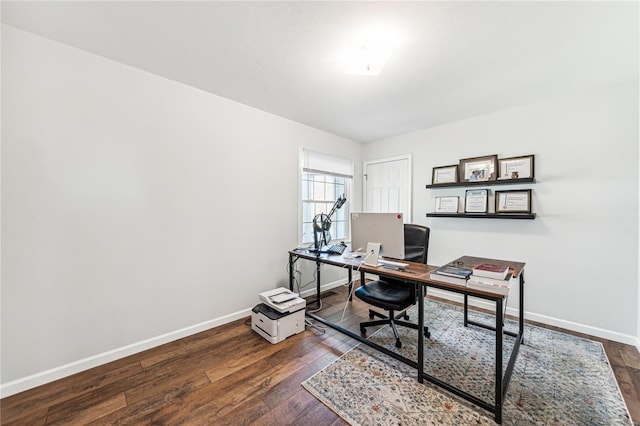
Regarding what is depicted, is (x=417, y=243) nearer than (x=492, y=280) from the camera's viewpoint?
No

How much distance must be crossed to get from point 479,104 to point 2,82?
4.12 meters

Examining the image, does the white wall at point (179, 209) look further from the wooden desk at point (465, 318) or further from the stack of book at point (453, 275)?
the stack of book at point (453, 275)

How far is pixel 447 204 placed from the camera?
10.8ft

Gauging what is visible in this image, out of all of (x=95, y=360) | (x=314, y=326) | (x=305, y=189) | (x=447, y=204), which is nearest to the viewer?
(x=95, y=360)

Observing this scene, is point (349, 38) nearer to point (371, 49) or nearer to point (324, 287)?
point (371, 49)

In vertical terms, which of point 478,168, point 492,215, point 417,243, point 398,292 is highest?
point 478,168

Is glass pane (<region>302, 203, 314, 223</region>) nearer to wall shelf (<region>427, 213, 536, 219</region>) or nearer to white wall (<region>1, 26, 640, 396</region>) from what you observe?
white wall (<region>1, 26, 640, 396</region>)

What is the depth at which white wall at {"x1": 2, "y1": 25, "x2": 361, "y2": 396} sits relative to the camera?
5.47 feet

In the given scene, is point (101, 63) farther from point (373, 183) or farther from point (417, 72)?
point (373, 183)

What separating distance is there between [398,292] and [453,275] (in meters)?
0.71

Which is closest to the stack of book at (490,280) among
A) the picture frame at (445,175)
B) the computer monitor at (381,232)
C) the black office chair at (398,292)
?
the computer monitor at (381,232)

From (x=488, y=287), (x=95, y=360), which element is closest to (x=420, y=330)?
(x=488, y=287)

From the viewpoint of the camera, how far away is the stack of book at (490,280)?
1.47 metres

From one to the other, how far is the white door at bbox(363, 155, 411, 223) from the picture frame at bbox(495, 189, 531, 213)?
45.2 inches
